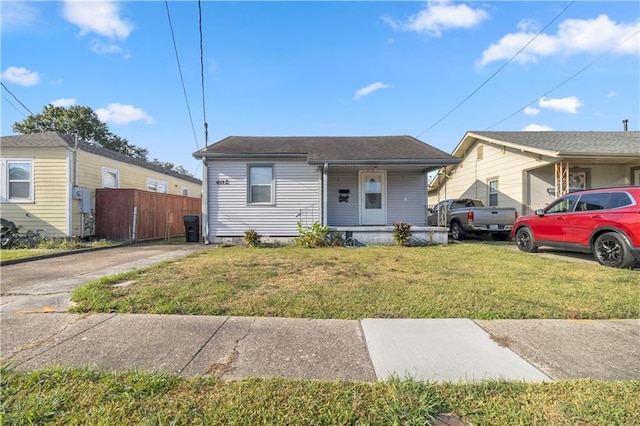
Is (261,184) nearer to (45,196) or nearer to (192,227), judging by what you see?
(192,227)

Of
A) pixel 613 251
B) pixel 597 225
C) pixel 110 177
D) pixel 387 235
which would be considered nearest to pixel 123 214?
pixel 110 177

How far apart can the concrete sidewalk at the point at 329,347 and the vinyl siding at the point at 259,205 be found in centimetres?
761

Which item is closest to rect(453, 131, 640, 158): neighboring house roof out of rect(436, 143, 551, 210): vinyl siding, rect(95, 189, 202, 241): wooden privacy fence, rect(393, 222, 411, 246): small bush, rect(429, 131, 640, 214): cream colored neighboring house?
rect(429, 131, 640, 214): cream colored neighboring house

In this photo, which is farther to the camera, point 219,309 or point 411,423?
point 219,309

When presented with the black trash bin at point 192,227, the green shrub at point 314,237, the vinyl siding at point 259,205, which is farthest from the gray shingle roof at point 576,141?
the black trash bin at point 192,227

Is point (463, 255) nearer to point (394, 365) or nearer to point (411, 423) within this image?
point (394, 365)

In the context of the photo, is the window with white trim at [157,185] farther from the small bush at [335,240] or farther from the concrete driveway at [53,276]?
the small bush at [335,240]

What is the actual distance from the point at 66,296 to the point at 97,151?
35.9 feet

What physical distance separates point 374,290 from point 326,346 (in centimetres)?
192

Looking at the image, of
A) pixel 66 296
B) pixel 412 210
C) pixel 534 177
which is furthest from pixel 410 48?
pixel 66 296

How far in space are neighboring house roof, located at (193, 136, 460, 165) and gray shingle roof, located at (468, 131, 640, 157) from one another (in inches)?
151

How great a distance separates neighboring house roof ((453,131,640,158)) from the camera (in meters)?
10.3

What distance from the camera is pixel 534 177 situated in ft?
40.9

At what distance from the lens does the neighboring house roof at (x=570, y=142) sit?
407 inches
